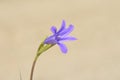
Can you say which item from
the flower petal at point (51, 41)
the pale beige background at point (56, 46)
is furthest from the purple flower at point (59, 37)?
the pale beige background at point (56, 46)

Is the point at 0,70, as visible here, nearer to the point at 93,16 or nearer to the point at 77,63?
the point at 77,63

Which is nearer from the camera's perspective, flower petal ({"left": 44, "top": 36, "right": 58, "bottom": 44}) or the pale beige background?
flower petal ({"left": 44, "top": 36, "right": 58, "bottom": 44})

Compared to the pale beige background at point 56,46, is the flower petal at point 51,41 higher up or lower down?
higher up

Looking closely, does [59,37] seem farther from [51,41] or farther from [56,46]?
[56,46]

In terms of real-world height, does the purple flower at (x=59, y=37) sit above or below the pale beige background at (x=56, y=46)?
above

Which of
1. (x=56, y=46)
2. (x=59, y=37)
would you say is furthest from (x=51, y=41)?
(x=56, y=46)

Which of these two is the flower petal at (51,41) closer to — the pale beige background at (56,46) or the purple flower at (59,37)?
the purple flower at (59,37)

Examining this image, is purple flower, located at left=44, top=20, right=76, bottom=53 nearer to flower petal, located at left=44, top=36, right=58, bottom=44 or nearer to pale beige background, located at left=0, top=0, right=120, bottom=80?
flower petal, located at left=44, top=36, right=58, bottom=44

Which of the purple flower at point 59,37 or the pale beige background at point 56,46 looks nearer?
the purple flower at point 59,37

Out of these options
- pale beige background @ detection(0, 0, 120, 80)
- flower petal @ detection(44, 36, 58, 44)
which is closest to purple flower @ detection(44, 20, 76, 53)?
flower petal @ detection(44, 36, 58, 44)
